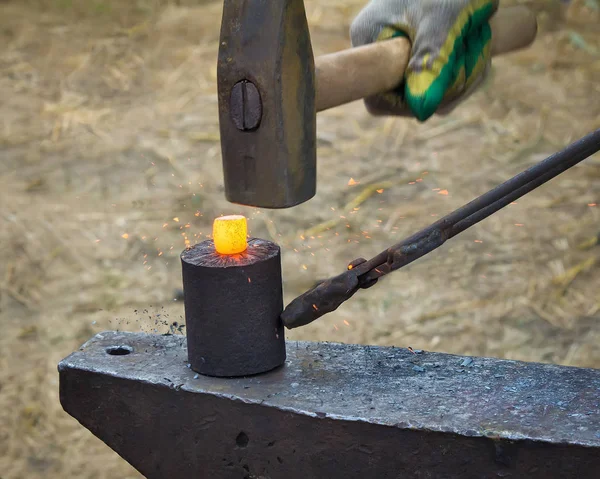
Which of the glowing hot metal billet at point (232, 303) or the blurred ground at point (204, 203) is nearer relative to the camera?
the glowing hot metal billet at point (232, 303)

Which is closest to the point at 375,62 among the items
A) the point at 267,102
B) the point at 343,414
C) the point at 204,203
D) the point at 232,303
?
the point at 267,102

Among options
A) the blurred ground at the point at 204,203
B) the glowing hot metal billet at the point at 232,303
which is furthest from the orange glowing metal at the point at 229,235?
the blurred ground at the point at 204,203

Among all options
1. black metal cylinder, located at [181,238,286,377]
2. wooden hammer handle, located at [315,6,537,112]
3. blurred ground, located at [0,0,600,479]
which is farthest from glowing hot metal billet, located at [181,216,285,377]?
blurred ground, located at [0,0,600,479]

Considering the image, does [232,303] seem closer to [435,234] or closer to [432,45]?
[435,234]

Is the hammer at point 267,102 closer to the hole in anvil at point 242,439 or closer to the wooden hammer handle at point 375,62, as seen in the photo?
the wooden hammer handle at point 375,62

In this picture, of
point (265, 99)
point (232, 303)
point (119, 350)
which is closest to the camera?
point (265, 99)

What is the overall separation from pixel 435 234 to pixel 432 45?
51cm

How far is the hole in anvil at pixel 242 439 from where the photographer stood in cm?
160

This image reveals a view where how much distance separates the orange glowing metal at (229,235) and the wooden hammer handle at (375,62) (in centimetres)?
25

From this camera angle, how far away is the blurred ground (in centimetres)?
295

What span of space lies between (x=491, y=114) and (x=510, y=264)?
131 centimetres

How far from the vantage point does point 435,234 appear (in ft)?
5.07

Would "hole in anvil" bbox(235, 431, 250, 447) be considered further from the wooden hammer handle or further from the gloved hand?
the gloved hand

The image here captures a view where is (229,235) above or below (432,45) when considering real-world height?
below
